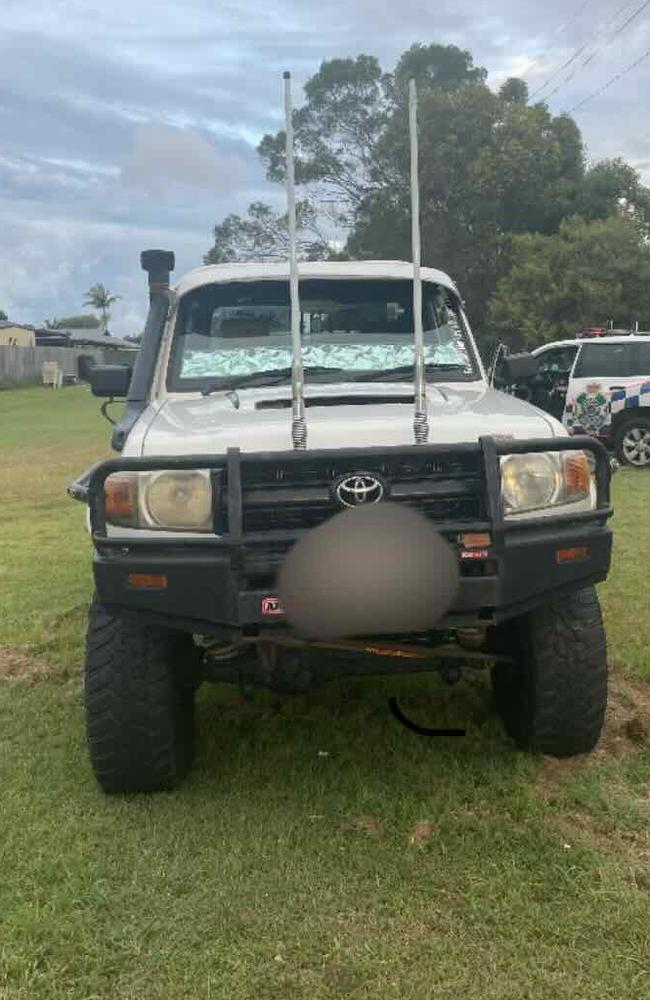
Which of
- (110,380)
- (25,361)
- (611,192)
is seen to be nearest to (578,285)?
(611,192)

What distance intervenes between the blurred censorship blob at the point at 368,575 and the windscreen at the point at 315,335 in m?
1.29

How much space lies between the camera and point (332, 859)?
306cm

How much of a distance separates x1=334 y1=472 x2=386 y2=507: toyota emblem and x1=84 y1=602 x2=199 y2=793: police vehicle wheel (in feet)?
2.71

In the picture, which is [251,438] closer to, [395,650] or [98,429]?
[395,650]

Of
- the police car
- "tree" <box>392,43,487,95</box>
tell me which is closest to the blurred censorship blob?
the police car

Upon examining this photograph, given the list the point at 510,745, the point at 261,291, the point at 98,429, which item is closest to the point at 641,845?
the point at 510,745

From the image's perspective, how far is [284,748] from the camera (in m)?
3.90

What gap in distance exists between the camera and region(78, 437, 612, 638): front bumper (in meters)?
2.95

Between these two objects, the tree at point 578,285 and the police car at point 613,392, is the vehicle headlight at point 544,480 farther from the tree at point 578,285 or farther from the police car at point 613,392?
the tree at point 578,285

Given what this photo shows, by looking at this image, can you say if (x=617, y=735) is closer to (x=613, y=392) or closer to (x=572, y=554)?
(x=572, y=554)

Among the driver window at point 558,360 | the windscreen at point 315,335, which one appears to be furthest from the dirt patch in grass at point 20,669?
the driver window at point 558,360

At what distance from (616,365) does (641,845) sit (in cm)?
971

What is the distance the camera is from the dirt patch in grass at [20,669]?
4816 mm

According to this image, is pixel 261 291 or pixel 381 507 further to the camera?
pixel 261 291
